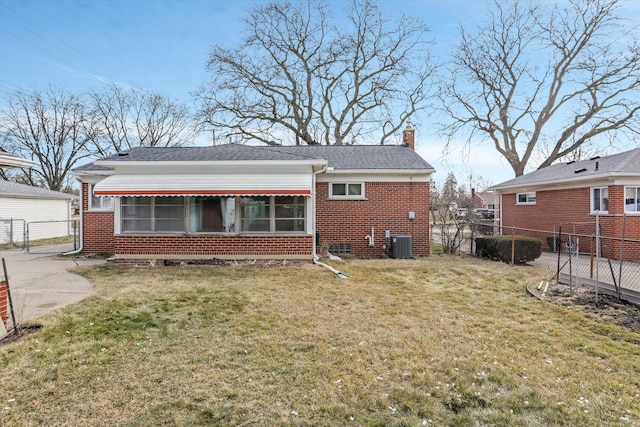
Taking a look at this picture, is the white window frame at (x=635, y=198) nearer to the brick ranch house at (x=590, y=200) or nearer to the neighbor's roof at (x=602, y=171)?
the brick ranch house at (x=590, y=200)

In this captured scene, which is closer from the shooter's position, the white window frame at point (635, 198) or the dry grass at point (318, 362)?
the dry grass at point (318, 362)

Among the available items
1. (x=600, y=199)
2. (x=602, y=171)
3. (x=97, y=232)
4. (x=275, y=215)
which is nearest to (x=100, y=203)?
(x=97, y=232)

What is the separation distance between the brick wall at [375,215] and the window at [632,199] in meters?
8.30

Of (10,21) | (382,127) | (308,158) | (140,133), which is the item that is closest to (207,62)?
(140,133)

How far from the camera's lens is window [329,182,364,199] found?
605 inches

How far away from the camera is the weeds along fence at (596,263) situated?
814 cm

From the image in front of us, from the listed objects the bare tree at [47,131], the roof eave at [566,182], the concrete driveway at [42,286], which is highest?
the bare tree at [47,131]

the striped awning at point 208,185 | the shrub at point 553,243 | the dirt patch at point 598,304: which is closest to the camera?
the dirt patch at point 598,304

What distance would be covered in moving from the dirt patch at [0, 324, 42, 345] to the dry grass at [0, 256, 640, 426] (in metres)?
0.20

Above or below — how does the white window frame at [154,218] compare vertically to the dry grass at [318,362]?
above

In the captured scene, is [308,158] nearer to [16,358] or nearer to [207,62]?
[16,358]

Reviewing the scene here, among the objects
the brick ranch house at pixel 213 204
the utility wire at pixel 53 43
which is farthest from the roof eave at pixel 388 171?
the utility wire at pixel 53 43

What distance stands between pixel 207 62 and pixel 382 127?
19079mm

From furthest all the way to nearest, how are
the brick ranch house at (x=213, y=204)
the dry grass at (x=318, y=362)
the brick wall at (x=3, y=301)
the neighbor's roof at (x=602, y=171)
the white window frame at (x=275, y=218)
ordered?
the neighbor's roof at (x=602, y=171) → the white window frame at (x=275, y=218) → the brick ranch house at (x=213, y=204) → the brick wall at (x=3, y=301) → the dry grass at (x=318, y=362)
